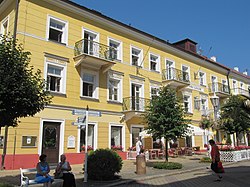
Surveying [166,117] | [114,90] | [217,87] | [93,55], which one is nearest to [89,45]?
[93,55]

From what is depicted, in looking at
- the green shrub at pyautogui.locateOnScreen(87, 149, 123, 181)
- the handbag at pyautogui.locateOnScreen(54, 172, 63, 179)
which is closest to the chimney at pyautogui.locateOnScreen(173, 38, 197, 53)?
the green shrub at pyautogui.locateOnScreen(87, 149, 123, 181)

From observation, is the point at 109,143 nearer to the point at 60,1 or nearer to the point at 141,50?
the point at 141,50

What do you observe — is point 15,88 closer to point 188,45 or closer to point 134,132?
point 134,132

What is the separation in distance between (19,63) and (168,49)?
767 inches

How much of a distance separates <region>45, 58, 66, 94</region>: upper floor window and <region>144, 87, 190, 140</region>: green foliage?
236 inches

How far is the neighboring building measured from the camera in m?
15.8

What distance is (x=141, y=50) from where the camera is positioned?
2355 cm

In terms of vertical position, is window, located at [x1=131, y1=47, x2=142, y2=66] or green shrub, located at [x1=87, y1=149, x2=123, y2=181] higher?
window, located at [x1=131, y1=47, x2=142, y2=66]

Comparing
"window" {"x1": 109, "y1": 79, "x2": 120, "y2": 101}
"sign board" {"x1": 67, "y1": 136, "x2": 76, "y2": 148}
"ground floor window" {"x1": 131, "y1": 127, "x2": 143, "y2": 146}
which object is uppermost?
"window" {"x1": 109, "y1": 79, "x2": 120, "y2": 101}

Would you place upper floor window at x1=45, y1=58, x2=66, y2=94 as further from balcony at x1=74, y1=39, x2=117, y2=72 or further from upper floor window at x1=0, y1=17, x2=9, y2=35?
upper floor window at x1=0, y1=17, x2=9, y2=35

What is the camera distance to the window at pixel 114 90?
20.3m

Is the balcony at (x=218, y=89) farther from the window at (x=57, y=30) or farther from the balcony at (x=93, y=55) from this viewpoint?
the window at (x=57, y=30)

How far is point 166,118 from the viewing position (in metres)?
15.1

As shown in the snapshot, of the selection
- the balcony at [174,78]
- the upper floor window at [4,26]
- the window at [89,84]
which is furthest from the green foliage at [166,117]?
the upper floor window at [4,26]
